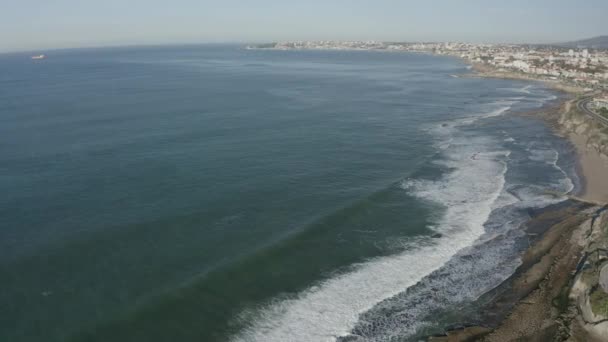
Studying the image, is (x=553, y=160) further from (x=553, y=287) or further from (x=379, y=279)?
(x=379, y=279)

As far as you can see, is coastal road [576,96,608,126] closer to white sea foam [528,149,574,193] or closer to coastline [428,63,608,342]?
white sea foam [528,149,574,193]

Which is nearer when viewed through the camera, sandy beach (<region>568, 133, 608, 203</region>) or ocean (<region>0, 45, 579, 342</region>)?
ocean (<region>0, 45, 579, 342</region>)

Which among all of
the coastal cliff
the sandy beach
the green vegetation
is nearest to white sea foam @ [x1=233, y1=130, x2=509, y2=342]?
the sandy beach

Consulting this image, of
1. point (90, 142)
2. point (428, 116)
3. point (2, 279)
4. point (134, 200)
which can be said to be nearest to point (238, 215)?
point (134, 200)

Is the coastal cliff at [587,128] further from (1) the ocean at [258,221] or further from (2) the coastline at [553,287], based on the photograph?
(2) the coastline at [553,287]

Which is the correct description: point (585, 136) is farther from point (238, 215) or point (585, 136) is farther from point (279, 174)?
point (238, 215)

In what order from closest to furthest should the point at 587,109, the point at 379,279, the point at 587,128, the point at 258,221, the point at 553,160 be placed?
the point at 379,279, the point at 258,221, the point at 553,160, the point at 587,128, the point at 587,109

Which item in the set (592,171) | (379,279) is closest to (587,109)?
(592,171)
